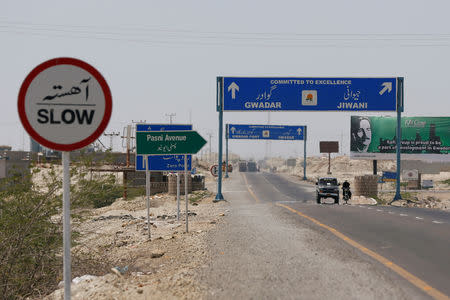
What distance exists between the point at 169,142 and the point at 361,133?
46829 millimetres

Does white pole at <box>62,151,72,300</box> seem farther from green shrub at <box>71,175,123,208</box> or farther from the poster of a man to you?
the poster of a man

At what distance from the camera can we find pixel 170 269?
6.85 m

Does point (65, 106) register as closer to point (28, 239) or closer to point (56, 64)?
point (56, 64)

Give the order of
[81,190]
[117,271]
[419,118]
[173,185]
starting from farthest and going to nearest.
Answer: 1. [419,118]
2. [173,185]
3. [81,190]
4. [117,271]

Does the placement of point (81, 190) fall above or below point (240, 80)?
below

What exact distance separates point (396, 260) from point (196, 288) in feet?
11.3

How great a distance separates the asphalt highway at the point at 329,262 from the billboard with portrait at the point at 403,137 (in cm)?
4450

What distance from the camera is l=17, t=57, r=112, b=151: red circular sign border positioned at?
385 cm

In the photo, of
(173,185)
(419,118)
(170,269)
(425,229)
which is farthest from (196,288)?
(419,118)

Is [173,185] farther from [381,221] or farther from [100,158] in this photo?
[100,158]

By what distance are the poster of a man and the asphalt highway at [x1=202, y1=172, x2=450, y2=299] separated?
44.2 metres

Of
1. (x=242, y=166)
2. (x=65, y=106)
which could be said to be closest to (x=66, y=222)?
(x=65, y=106)

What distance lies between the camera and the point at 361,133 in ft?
180

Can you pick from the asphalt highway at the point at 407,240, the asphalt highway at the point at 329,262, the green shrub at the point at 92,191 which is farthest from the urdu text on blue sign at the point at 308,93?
the green shrub at the point at 92,191
